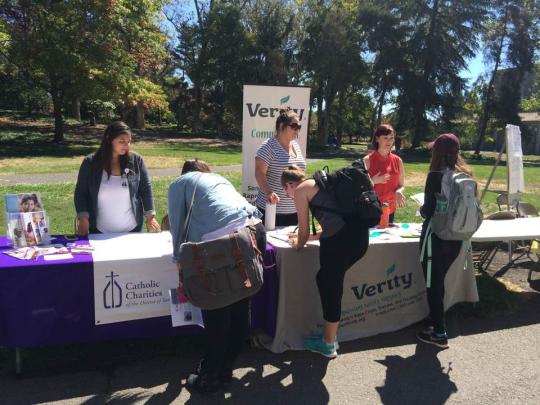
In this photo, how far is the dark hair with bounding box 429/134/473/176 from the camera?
10.8 ft

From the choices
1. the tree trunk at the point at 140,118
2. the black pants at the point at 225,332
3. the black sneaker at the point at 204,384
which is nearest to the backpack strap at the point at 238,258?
the black pants at the point at 225,332

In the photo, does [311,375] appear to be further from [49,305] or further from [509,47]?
[509,47]

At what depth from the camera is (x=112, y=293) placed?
2.92 metres

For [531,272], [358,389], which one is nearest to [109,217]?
[358,389]

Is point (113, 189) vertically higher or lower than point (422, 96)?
lower

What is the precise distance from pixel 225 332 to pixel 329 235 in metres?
0.86

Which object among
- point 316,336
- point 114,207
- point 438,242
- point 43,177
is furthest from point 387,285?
point 43,177

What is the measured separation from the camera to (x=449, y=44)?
33250 mm

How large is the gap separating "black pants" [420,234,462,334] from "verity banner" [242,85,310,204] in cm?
210

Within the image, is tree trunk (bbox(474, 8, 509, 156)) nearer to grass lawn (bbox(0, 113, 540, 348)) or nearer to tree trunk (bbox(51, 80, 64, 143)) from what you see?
grass lawn (bbox(0, 113, 540, 348))

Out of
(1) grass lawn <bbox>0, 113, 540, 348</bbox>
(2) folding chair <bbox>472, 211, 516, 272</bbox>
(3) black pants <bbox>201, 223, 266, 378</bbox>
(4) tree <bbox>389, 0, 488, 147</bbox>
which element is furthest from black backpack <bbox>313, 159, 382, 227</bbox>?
(4) tree <bbox>389, 0, 488, 147</bbox>

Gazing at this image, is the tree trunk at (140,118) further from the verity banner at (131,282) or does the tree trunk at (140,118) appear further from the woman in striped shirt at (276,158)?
the verity banner at (131,282)

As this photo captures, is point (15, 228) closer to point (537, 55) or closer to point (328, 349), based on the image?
point (328, 349)

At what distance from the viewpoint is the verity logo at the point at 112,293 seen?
2.90 m
